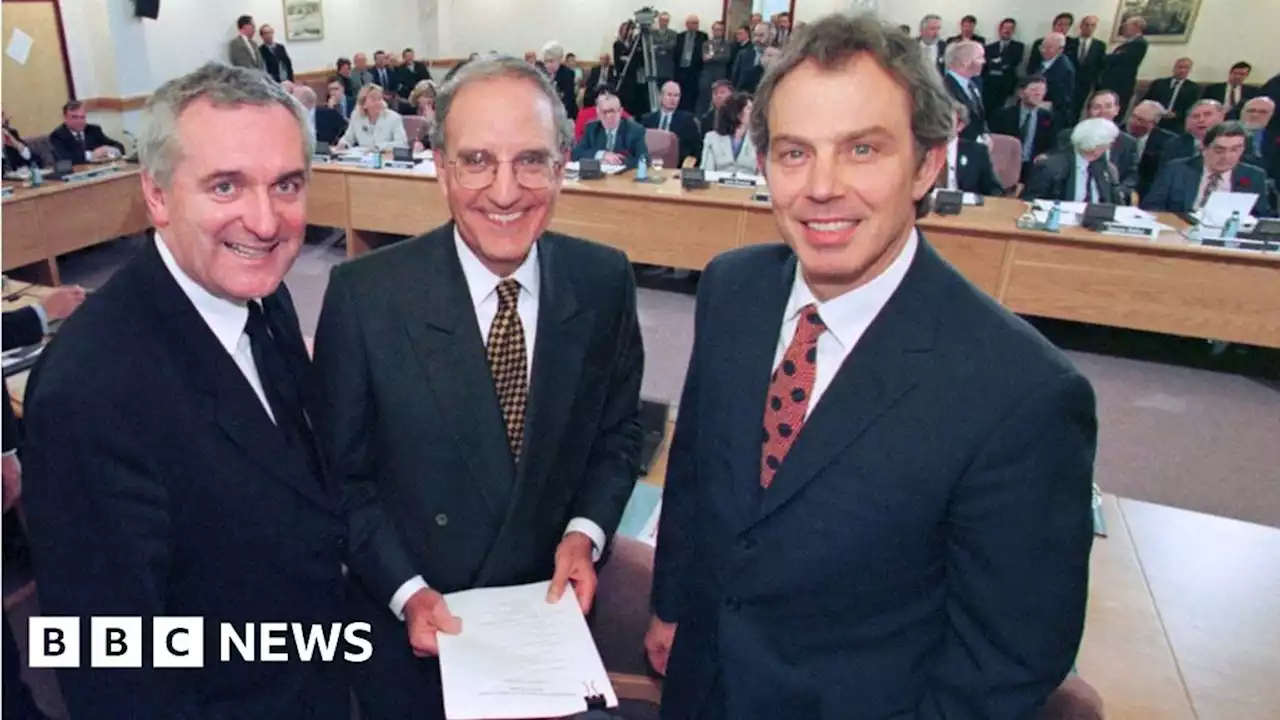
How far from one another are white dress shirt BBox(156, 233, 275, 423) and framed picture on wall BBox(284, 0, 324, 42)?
1116 cm

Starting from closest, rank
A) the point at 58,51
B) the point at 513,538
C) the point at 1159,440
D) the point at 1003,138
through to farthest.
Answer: the point at 513,538 < the point at 1159,440 < the point at 1003,138 < the point at 58,51

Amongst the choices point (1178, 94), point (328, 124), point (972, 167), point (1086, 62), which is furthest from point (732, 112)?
point (1178, 94)

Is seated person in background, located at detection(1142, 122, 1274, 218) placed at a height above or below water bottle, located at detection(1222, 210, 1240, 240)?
above

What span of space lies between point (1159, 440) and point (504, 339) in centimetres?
383

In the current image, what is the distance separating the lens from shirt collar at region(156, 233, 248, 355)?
3.99ft

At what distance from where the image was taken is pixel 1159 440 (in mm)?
3939

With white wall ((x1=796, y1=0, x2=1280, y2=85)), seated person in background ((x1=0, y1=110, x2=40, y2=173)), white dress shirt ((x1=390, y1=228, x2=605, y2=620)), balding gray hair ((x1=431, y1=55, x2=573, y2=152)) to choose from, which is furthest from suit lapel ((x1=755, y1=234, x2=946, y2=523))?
white wall ((x1=796, y1=0, x2=1280, y2=85))

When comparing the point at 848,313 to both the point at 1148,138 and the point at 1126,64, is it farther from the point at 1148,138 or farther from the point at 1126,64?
the point at 1126,64

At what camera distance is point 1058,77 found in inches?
335

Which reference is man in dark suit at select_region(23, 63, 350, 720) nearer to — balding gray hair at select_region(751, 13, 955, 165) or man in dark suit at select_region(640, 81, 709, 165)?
balding gray hair at select_region(751, 13, 955, 165)

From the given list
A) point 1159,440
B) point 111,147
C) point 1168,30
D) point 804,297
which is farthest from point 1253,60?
point 111,147

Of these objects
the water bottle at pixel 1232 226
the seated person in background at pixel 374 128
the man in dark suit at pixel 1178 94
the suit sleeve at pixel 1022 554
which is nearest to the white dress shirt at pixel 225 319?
the suit sleeve at pixel 1022 554

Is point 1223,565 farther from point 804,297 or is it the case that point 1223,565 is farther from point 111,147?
point 111,147

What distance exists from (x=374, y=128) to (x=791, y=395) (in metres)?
6.92
